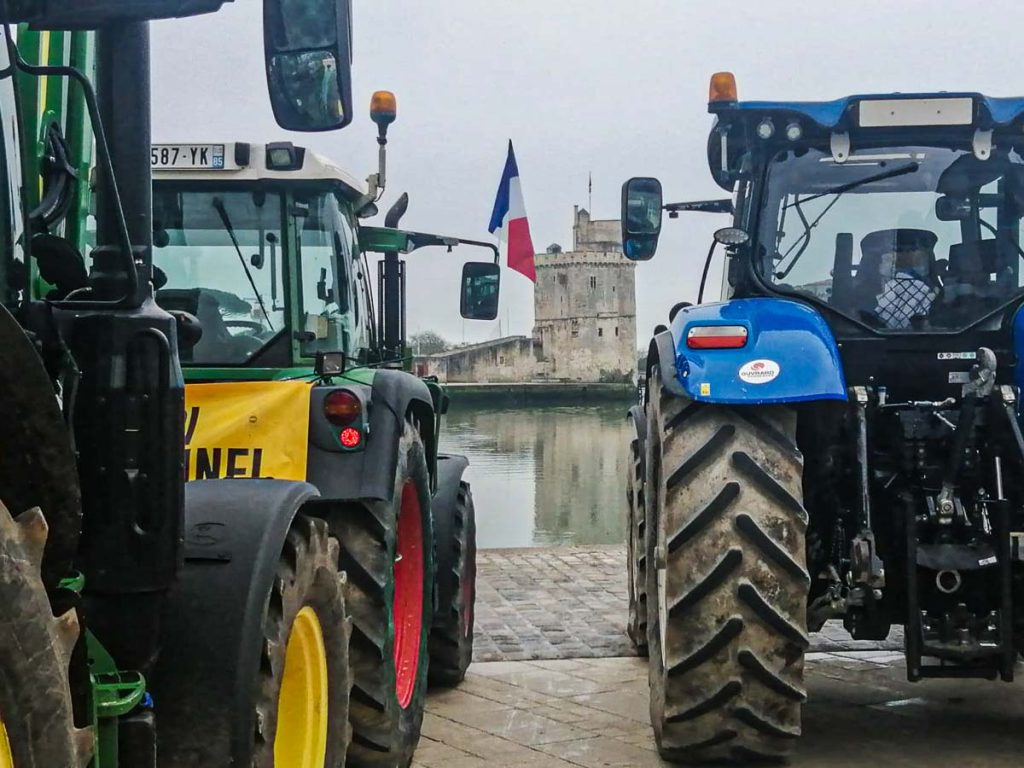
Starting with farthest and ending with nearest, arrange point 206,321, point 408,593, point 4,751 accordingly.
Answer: point 408,593, point 206,321, point 4,751

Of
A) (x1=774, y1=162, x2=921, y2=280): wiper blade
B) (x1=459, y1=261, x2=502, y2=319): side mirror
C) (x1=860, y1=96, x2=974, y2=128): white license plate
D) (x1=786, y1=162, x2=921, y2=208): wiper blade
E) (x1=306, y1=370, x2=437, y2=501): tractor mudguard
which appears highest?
(x1=860, y1=96, x2=974, y2=128): white license plate

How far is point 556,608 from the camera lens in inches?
318

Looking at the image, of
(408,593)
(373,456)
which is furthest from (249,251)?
(408,593)

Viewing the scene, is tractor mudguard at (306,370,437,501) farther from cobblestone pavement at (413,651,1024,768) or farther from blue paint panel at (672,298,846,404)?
cobblestone pavement at (413,651,1024,768)

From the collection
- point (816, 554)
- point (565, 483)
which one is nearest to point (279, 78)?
point (816, 554)

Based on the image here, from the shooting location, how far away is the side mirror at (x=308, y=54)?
2561mm

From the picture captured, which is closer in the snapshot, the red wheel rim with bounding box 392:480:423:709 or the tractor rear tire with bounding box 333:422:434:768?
the tractor rear tire with bounding box 333:422:434:768

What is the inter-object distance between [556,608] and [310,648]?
483cm

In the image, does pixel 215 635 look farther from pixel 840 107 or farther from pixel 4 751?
pixel 840 107

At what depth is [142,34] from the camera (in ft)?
8.59

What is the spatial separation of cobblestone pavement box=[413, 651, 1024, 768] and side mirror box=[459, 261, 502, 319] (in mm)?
1804

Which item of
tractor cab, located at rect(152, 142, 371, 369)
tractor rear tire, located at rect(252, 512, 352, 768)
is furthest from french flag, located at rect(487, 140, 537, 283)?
tractor rear tire, located at rect(252, 512, 352, 768)

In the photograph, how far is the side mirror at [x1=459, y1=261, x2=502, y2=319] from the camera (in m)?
6.75

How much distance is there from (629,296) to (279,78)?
243ft
